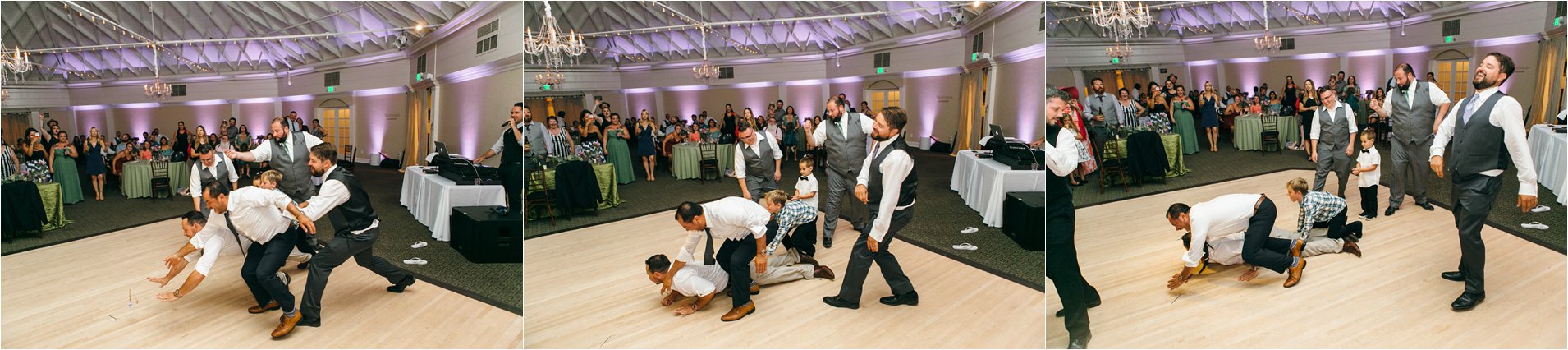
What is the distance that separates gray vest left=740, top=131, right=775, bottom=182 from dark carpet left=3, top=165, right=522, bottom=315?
1.31m

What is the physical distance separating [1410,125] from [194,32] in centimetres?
633

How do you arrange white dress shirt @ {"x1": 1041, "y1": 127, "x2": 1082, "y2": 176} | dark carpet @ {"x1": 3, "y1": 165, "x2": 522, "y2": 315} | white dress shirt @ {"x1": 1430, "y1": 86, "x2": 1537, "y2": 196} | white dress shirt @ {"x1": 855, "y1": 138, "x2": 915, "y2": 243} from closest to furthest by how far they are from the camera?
1. white dress shirt @ {"x1": 1041, "y1": 127, "x2": 1082, "y2": 176}
2. white dress shirt @ {"x1": 855, "y1": 138, "x2": 915, "y2": 243}
3. white dress shirt @ {"x1": 1430, "y1": 86, "x2": 1537, "y2": 196}
4. dark carpet @ {"x1": 3, "y1": 165, "x2": 522, "y2": 315}

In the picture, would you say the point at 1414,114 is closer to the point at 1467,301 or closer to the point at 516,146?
the point at 1467,301

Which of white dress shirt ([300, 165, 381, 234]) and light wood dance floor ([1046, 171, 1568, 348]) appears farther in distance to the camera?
white dress shirt ([300, 165, 381, 234])

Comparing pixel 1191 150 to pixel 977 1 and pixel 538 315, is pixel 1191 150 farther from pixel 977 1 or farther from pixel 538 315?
pixel 538 315

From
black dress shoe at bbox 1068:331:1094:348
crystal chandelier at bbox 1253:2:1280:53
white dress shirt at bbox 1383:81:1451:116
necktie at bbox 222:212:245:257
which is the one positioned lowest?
black dress shoe at bbox 1068:331:1094:348

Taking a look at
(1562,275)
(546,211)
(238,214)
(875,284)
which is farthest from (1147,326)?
(238,214)

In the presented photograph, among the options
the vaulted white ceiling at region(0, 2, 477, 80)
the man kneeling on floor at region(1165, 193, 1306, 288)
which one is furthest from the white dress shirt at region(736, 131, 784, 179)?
the man kneeling on floor at region(1165, 193, 1306, 288)

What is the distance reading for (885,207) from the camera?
3979 mm

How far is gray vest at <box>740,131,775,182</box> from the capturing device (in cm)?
408

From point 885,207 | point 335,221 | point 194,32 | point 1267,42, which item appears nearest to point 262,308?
point 335,221

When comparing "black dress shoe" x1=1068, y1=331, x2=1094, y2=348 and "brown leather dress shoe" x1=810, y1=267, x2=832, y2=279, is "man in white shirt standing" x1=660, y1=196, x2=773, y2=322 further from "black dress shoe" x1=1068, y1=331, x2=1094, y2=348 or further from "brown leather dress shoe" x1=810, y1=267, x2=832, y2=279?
"black dress shoe" x1=1068, y1=331, x2=1094, y2=348

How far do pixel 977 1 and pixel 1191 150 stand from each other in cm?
136

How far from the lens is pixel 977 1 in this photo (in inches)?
157
